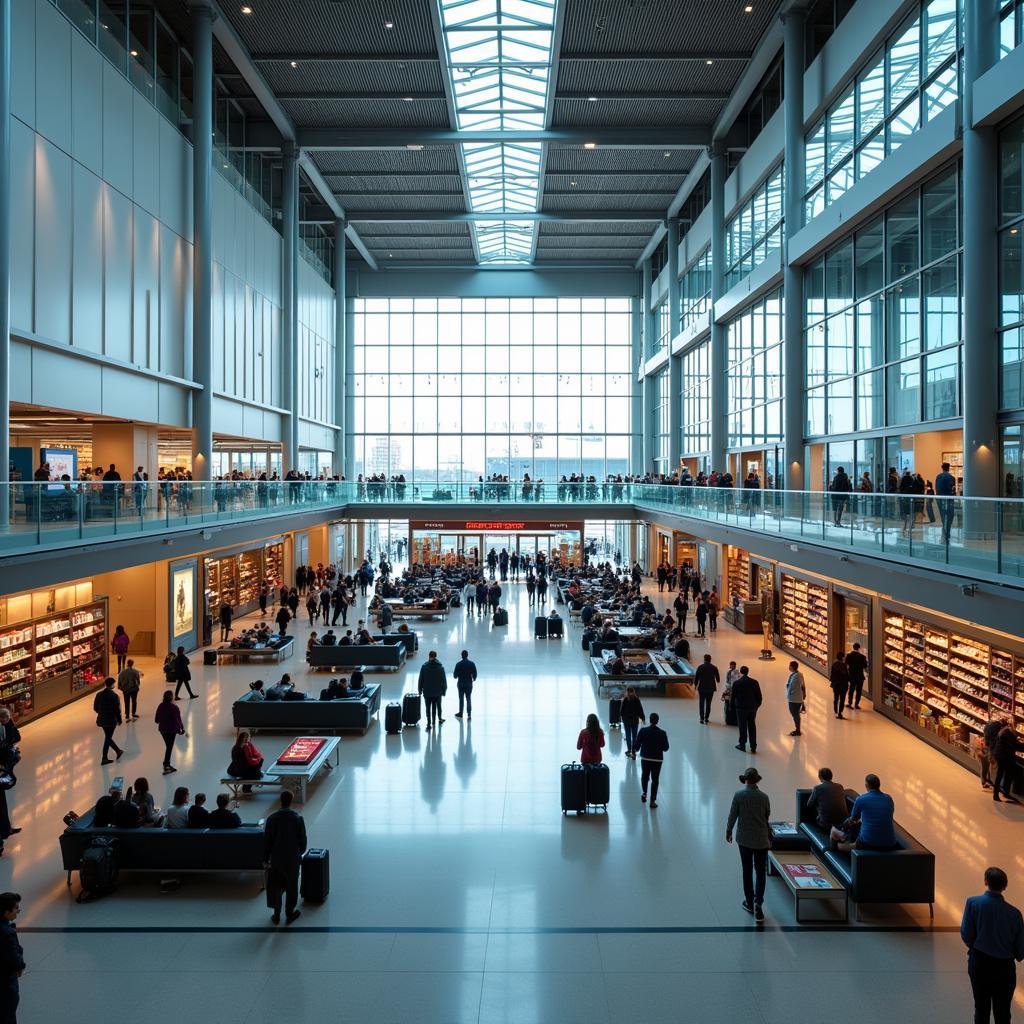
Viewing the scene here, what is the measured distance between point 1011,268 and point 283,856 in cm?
1340

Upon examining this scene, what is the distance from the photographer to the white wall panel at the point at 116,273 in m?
19.0

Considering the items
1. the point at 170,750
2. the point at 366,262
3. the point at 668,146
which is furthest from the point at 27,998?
the point at 366,262

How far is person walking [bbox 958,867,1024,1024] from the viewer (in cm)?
526

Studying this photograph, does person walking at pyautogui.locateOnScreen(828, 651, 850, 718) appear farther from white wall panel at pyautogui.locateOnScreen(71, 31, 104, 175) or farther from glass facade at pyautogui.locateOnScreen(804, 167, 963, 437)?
white wall panel at pyautogui.locateOnScreen(71, 31, 104, 175)

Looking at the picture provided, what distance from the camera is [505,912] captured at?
295 inches

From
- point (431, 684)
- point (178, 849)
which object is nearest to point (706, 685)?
point (431, 684)

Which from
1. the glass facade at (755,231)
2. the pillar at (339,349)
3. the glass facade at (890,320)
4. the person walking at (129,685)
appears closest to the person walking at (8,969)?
the person walking at (129,685)

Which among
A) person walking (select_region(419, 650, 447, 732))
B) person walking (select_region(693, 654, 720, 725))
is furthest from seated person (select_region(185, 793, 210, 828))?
person walking (select_region(693, 654, 720, 725))

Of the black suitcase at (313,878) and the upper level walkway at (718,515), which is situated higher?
the upper level walkway at (718,515)

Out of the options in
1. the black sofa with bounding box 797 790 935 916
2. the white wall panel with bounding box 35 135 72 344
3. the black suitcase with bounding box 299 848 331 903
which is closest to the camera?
the black sofa with bounding box 797 790 935 916

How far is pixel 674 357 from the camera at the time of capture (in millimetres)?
39094

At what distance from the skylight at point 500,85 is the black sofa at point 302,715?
17832 mm

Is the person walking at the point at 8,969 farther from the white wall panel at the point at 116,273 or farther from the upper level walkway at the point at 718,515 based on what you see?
the white wall panel at the point at 116,273

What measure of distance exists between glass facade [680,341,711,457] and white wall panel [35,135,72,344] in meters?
23.7
